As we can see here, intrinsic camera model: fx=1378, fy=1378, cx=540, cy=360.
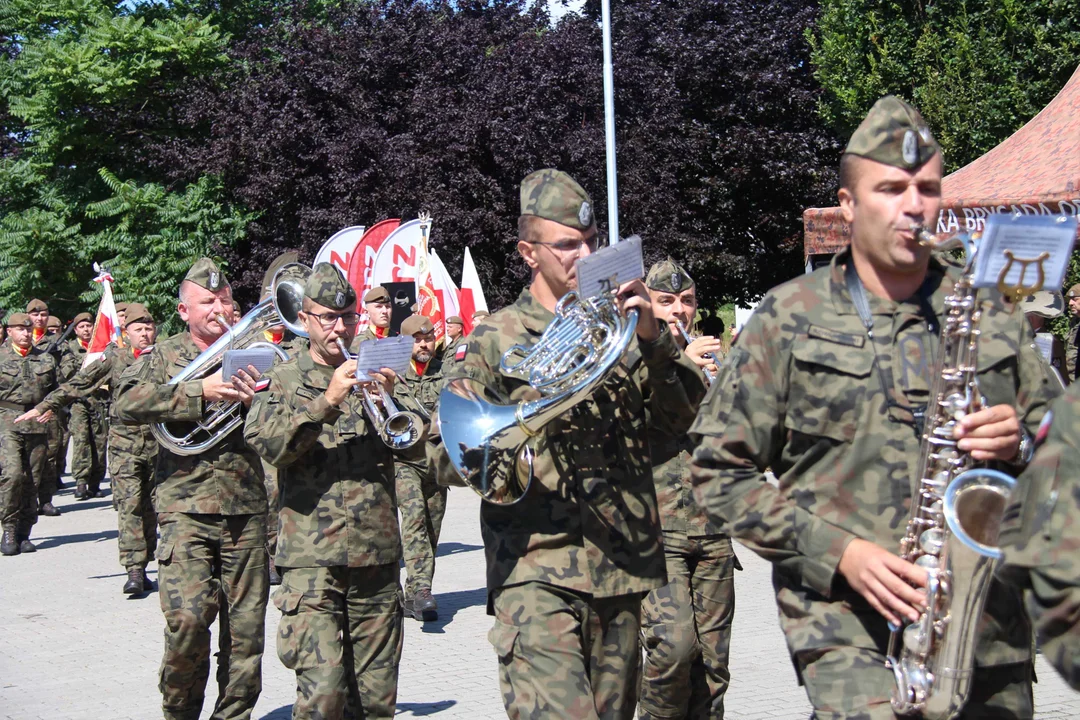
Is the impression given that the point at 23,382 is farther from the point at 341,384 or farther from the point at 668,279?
the point at 341,384

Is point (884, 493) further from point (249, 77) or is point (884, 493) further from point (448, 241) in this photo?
point (249, 77)

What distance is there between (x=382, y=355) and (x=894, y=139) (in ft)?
10.0

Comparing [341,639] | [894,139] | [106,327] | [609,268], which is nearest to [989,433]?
[894,139]

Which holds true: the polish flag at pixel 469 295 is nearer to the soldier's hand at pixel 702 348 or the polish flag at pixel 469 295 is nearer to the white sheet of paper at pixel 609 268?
the soldier's hand at pixel 702 348

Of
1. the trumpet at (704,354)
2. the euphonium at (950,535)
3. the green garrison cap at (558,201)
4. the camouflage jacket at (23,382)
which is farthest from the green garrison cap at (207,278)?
the camouflage jacket at (23,382)

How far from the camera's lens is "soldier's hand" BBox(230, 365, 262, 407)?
22.8ft

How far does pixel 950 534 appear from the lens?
10.8 ft

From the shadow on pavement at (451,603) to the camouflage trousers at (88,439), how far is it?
8970 mm

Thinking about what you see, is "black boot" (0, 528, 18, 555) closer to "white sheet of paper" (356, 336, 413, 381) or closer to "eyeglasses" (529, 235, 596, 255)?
"white sheet of paper" (356, 336, 413, 381)

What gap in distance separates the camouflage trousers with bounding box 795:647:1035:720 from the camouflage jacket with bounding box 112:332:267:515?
179 inches

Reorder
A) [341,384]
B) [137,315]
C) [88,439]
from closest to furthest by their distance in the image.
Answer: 1. [341,384]
2. [137,315]
3. [88,439]

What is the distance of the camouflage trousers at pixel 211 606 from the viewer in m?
7.05

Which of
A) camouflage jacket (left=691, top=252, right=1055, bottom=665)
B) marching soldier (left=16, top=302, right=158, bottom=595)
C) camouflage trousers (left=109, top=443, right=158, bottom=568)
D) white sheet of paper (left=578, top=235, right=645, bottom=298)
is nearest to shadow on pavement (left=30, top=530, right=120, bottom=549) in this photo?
marching soldier (left=16, top=302, right=158, bottom=595)

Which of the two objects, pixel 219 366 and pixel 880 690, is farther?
pixel 219 366
